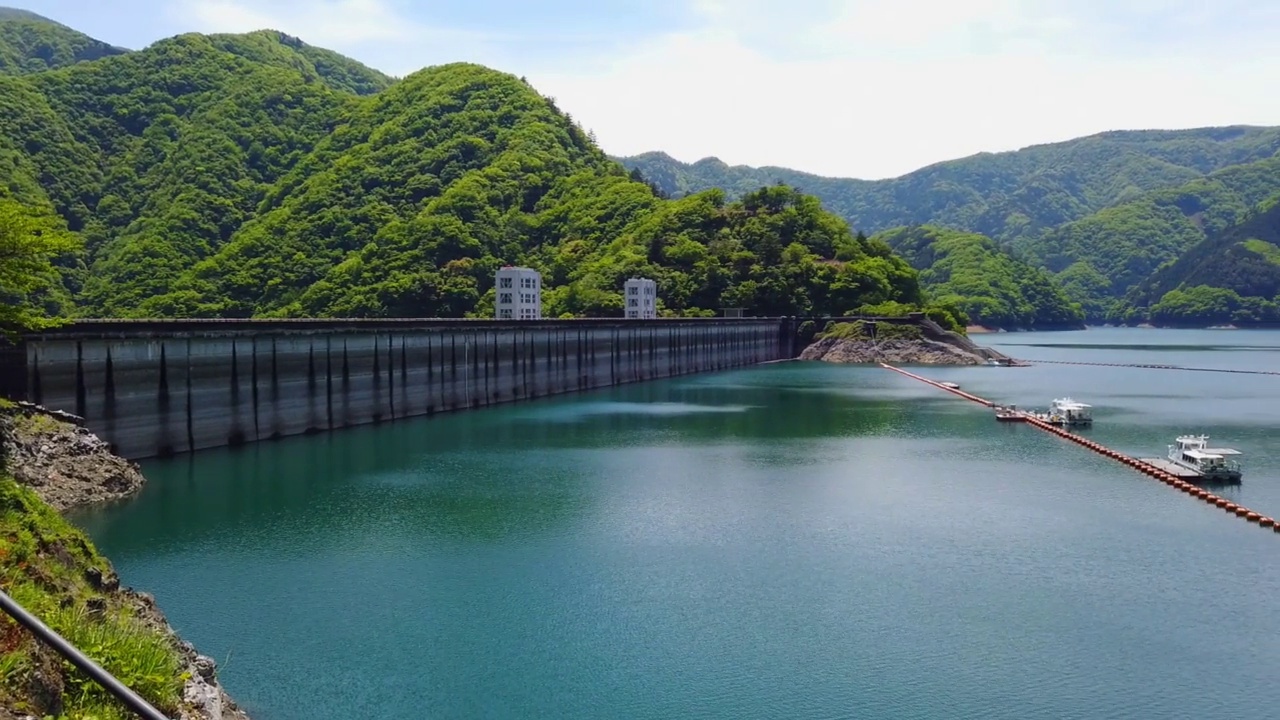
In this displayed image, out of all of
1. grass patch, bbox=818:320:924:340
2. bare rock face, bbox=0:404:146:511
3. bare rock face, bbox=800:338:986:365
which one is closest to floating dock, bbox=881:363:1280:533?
bare rock face, bbox=0:404:146:511

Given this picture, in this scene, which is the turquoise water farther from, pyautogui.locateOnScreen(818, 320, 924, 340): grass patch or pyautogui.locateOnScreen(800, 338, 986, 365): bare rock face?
pyautogui.locateOnScreen(818, 320, 924, 340): grass patch

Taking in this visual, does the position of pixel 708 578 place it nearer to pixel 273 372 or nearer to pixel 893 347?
pixel 273 372

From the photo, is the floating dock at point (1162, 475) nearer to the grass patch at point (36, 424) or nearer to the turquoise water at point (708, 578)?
the turquoise water at point (708, 578)

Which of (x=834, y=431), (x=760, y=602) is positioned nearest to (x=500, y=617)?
(x=760, y=602)

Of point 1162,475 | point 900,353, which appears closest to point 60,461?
point 1162,475

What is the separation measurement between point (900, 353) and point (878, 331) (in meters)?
6.35

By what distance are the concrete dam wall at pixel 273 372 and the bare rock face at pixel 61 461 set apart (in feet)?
19.2

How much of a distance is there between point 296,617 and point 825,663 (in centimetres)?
1680

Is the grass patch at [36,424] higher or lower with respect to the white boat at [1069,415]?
higher

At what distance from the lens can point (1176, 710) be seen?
25.6 metres

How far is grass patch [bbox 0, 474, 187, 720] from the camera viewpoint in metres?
16.6

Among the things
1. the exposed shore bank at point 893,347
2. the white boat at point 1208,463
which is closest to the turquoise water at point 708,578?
the white boat at point 1208,463

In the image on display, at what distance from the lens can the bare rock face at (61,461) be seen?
143 feet

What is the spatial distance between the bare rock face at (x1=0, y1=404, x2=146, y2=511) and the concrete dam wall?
231 inches
